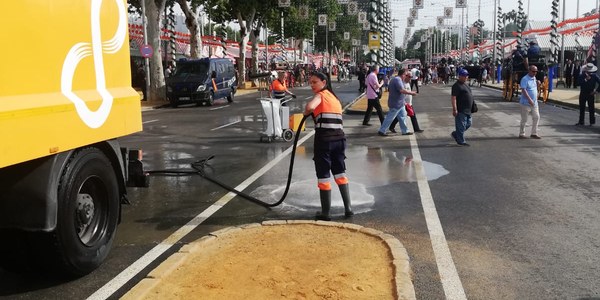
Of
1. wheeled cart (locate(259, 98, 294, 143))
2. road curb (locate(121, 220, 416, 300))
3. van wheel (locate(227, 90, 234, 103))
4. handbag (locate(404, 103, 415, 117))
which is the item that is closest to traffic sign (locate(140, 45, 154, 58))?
van wheel (locate(227, 90, 234, 103))

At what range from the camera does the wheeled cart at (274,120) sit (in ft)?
44.0

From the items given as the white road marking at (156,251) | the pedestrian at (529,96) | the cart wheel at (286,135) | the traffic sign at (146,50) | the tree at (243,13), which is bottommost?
the white road marking at (156,251)

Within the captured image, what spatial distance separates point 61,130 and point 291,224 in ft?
9.21

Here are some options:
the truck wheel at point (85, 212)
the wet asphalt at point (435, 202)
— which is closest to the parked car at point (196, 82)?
the wet asphalt at point (435, 202)

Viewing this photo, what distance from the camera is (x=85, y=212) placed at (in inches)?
188

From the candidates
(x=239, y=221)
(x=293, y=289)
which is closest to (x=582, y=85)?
(x=239, y=221)

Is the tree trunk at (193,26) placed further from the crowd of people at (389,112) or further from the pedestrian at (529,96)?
the pedestrian at (529,96)

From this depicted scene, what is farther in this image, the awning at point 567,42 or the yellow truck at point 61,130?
the awning at point 567,42

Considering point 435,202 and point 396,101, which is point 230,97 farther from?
point 435,202

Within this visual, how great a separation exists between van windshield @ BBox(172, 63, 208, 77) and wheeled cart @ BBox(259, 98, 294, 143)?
47.3 ft

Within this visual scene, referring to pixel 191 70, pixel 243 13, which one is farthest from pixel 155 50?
pixel 243 13

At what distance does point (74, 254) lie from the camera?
14.9ft

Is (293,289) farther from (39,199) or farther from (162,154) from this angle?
(162,154)

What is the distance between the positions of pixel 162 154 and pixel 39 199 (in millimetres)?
7971
